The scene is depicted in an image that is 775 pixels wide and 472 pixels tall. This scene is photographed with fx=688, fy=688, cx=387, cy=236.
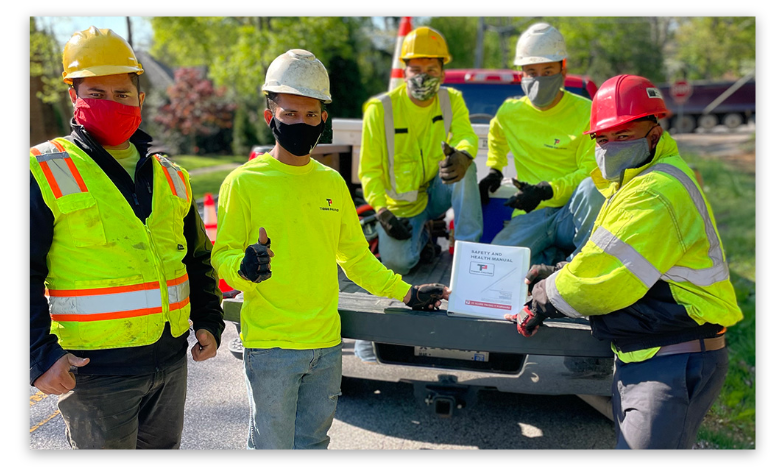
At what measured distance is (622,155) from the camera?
2965 millimetres

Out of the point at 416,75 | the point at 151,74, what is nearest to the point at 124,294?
the point at 416,75

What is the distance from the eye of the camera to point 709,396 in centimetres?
285

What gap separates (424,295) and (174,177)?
130cm

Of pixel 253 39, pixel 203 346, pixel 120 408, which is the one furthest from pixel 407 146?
pixel 253 39

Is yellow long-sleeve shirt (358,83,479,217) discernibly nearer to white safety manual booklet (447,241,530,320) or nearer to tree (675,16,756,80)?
white safety manual booklet (447,241,530,320)

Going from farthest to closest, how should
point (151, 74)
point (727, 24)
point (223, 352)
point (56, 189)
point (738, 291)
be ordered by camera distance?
1. point (151, 74)
2. point (727, 24)
3. point (738, 291)
4. point (223, 352)
5. point (56, 189)

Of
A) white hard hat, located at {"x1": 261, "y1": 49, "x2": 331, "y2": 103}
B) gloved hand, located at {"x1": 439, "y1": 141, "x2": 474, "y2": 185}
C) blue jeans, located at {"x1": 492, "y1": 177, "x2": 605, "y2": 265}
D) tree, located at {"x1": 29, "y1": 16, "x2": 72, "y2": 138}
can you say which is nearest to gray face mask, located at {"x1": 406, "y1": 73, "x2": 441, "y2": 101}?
gloved hand, located at {"x1": 439, "y1": 141, "x2": 474, "y2": 185}

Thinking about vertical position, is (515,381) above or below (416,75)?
below

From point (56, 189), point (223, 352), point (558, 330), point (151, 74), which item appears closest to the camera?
point (56, 189)

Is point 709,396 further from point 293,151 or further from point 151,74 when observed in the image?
point 151,74

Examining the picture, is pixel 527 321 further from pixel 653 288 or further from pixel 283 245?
pixel 283 245

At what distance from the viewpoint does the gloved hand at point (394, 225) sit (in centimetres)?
450

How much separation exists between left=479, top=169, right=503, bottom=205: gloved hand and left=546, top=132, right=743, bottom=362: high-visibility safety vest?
6.62 ft
